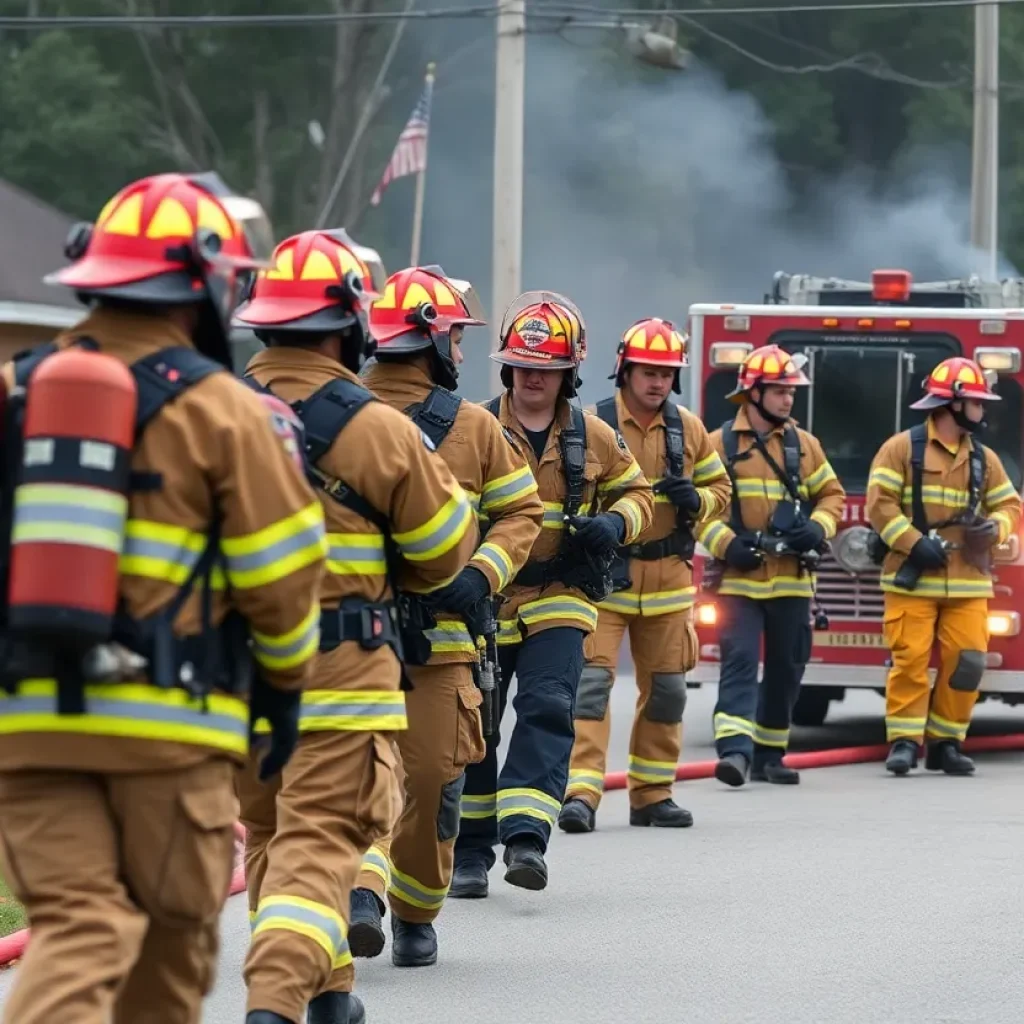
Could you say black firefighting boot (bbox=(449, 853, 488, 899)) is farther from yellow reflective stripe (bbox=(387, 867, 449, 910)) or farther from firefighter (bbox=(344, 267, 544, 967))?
yellow reflective stripe (bbox=(387, 867, 449, 910))

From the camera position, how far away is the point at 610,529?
814cm

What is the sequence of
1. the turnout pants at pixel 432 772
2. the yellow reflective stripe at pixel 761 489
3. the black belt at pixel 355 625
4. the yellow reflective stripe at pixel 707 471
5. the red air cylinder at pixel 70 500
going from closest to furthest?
the red air cylinder at pixel 70 500 < the black belt at pixel 355 625 < the turnout pants at pixel 432 772 < the yellow reflective stripe at pixel 707 471 < the yellow reflective stripe at pixel 761 489

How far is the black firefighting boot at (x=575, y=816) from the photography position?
9.46 meters

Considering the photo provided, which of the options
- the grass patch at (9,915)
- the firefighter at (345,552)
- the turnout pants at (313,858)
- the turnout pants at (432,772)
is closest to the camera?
the turnout pants at (313,858)

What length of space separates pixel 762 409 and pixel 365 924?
565cm

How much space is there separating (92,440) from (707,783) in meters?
7.79

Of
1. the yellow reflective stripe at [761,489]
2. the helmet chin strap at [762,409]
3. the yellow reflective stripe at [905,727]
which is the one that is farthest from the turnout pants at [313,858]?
the yellow reflective stripe at [905,727]

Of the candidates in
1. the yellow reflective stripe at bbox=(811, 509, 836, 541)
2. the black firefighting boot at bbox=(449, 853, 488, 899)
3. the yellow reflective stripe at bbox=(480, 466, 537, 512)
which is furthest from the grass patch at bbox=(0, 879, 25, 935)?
the yellow reflective stripe at bbox=(811, 509, 836, 541)

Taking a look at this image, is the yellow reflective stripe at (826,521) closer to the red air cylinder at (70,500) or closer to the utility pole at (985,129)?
the red air cylinder at (70,500)

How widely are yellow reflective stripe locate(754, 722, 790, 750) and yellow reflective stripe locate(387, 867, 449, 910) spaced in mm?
4952

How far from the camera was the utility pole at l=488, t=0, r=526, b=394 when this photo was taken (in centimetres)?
2036

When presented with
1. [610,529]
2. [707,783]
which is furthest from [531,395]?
[707,783]

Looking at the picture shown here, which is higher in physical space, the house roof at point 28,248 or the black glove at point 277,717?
the house roof at point 28,248

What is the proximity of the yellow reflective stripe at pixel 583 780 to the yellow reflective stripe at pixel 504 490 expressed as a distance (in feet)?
Answer: 9.19
